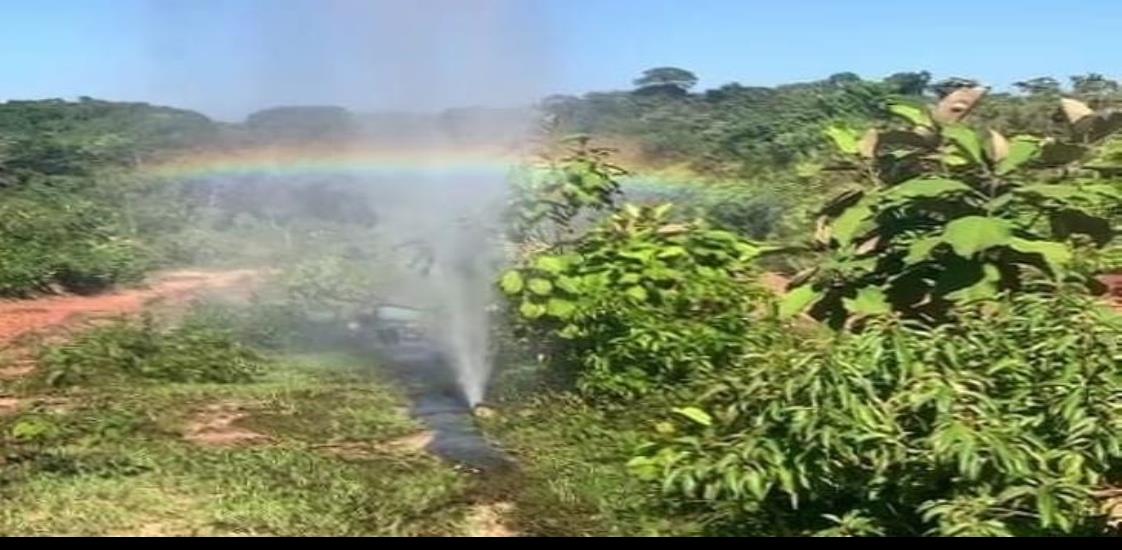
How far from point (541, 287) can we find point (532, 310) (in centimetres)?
8

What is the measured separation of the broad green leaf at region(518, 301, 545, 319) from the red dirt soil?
2.34 m

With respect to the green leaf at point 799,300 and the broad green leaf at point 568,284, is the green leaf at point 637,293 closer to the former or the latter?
the broad green leaf at point 568,284

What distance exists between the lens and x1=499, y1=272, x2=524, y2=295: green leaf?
4.84 metres

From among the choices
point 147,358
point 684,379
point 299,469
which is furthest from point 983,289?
point 147,358

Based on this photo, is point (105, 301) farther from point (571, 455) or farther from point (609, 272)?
point (571, 455)

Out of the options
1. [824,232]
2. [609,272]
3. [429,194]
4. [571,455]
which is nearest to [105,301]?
[429,194]

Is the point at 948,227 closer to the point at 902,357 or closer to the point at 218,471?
the point at 902,357

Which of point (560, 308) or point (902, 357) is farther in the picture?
point (560, 308)

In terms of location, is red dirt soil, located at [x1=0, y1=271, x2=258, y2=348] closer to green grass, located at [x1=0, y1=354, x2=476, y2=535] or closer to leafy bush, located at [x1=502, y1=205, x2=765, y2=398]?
green grass, located at [x1=0, y1=354, x2=476, y2=535]

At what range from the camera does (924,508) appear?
235 cm

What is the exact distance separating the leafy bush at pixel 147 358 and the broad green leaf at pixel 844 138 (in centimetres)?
228

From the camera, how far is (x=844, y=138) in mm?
3787

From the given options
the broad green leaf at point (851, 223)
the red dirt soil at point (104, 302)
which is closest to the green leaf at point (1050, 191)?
the broad green leaf at point (851, 223)

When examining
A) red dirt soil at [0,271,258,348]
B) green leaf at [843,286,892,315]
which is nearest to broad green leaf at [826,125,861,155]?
green leaf at [843,286,892,315]
